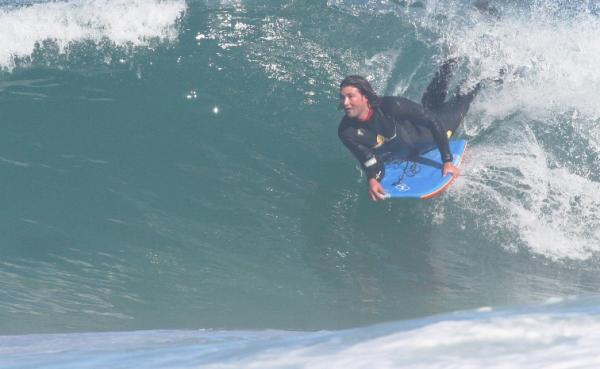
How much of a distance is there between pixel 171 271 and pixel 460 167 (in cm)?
283

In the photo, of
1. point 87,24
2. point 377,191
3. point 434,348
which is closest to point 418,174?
point 377,191

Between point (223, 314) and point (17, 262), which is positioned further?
point (17, 262)

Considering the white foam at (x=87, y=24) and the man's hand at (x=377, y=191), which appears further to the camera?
the white foam at (x=87, y=24)

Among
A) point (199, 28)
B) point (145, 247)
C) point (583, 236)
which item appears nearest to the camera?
point (583, 236)

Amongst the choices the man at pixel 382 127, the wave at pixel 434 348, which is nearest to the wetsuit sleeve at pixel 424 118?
the man at pixel 382 127

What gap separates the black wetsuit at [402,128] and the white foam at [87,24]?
3056mm

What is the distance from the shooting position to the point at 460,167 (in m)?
6.40

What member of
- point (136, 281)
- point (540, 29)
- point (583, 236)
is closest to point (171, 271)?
point (136, 281)

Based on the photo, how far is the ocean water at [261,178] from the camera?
588cm

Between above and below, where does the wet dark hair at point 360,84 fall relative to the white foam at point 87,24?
below

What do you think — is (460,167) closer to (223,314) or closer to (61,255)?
(223,314)

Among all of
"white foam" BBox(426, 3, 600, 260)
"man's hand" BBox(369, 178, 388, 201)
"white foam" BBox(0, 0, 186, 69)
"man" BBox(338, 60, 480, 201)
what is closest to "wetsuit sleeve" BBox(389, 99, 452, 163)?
"man" BBox(338, 60, 480, 201)

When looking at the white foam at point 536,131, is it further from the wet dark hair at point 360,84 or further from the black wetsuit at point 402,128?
the wet dark hair at point 360,84

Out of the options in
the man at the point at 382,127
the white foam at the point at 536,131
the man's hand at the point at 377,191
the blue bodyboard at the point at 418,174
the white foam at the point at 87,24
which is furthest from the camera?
the white foam at the point at 87,24
